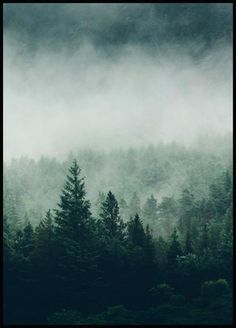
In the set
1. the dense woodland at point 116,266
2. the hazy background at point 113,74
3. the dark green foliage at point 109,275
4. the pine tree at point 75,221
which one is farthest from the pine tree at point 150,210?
the pine tree at point 75,221

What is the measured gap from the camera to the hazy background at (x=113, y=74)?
164 ft

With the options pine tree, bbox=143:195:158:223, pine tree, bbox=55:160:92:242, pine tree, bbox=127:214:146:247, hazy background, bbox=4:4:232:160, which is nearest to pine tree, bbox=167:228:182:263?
pine tree, bbox=127:214:146:247

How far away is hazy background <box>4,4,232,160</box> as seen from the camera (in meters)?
49.9

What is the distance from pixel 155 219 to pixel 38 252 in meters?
15.0

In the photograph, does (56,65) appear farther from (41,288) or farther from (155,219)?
(41,288)

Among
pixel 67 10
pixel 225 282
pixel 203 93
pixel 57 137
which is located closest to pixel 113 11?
pixel 67 10

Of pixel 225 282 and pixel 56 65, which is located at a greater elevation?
pixel 56 65

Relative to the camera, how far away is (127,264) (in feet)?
122

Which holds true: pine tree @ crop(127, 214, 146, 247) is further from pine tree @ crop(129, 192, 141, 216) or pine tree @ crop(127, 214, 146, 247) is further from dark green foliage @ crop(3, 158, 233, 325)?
pine tree @ crop(129, 192, 141, 216)

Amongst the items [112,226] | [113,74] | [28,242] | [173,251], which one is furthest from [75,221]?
[113,74]

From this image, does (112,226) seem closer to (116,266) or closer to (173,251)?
(116,266)

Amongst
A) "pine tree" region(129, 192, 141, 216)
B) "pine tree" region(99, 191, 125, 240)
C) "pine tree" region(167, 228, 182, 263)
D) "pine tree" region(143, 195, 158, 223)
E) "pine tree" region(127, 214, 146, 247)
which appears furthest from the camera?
"pine tree" region(129, 192, 141, 216)

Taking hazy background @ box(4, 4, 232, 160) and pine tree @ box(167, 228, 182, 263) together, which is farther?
hazy background @ box(4, 4, 232, 160)

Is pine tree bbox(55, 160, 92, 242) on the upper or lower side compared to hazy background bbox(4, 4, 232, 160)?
lower
